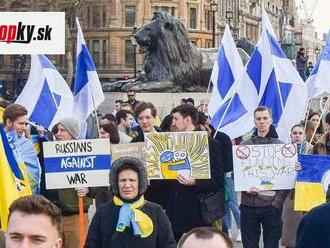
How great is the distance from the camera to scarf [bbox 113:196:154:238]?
511 cm

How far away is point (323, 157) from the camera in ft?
22.1

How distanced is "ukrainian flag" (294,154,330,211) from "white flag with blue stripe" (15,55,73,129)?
4.85 metres

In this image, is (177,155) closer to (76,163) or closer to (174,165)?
(174,165)

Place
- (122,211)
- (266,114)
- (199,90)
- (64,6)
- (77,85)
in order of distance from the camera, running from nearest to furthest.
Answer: (122,211) → (266,114) → (77,85) → (199,90) → (64,6)

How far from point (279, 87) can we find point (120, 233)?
4.81m

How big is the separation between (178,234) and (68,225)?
0.95 m

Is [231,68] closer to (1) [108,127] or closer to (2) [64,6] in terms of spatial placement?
(1) [108,127]

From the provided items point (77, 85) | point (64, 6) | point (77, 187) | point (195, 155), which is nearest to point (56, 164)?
A: point (77, 187)

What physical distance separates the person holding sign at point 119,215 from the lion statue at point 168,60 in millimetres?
16028

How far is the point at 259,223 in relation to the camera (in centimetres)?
736

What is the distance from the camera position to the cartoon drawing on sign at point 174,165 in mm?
6812

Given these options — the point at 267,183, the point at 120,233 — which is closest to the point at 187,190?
the point at 267,183

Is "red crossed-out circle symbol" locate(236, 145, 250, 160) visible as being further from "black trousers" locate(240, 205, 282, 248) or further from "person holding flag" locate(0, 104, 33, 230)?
"person holding flag" locate(0, 104, 33, 230)

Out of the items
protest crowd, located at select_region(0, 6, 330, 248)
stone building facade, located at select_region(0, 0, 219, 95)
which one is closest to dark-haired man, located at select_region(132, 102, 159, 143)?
protest crowd, located at select_region(0, 6, 330, 248)
